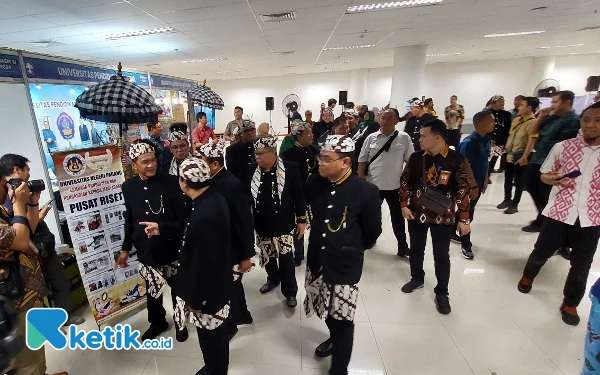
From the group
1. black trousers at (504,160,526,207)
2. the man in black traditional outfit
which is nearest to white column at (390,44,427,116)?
black trousers at (504,160,526,207)

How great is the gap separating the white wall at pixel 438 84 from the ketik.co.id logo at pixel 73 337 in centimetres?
1539

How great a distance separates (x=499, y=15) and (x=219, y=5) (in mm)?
5249

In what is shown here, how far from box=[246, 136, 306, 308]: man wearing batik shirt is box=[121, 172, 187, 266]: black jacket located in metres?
0.68

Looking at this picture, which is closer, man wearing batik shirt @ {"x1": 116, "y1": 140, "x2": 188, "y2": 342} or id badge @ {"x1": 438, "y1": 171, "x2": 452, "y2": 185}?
man wearing batik shirt @ {"x1": 116, "y1": 140, "x2": 188, "y2": 342}

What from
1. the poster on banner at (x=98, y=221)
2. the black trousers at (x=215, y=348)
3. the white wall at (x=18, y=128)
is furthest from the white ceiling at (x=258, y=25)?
the black trousers at (x=215, y=348)

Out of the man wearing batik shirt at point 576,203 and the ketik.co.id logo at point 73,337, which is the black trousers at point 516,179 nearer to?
the man wearing batik shirt at point 576,203

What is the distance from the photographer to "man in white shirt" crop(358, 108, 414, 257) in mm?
3076

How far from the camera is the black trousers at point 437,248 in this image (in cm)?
246

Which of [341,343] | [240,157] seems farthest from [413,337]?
[240,157]

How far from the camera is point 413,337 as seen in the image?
2291 mm

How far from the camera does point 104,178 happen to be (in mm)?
2338

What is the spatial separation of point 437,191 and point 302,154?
149 centimetres

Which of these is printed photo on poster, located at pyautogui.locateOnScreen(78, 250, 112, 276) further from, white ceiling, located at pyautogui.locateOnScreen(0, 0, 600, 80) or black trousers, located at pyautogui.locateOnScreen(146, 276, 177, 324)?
white ceiling, located at pyautogui.locateOnScreen(0, 0, 600, 80)

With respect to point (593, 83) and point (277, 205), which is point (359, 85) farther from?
point (277, 205)
